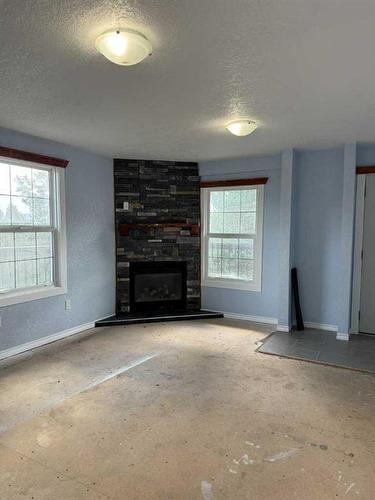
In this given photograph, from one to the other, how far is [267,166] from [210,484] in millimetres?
4079

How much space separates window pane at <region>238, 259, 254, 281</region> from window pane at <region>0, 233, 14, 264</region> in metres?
3.14

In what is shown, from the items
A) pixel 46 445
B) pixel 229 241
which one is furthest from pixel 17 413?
pixel 229 241

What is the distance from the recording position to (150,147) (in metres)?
4.49

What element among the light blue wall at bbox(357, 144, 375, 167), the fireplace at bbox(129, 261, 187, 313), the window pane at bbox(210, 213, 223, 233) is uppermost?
the light blue wall at bbox(357, 144, 375, 167)

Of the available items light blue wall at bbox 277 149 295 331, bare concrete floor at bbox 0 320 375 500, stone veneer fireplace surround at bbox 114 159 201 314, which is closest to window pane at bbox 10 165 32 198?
stone veneer fireplace surround at bbox 114 159 201 314

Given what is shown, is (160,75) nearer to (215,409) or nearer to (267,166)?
(215,409)

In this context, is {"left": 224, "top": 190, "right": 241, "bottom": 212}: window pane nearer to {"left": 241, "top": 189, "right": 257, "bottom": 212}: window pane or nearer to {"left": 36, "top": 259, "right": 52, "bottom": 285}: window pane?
{"left": 241, "top": 189, "right": 257, "bottom": 212}: window pane

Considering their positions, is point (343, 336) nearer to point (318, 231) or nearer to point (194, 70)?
point (318, 231)

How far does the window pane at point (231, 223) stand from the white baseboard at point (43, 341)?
8.02 ft

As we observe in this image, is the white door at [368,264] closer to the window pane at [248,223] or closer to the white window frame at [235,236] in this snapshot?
the white window frame at [235,236]

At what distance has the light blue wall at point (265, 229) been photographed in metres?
4.96

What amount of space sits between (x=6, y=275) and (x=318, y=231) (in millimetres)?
3910

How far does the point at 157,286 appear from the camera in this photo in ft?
17.9

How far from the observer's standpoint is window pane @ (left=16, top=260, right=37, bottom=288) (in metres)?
3.95
